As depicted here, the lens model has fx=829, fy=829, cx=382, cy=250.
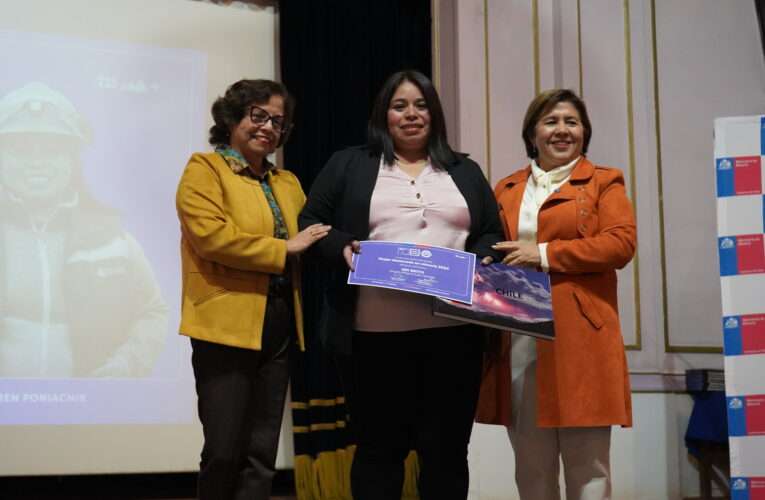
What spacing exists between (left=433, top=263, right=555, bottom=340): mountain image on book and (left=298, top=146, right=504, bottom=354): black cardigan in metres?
0.09

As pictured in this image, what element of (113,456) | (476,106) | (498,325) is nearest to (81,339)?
(113,456)

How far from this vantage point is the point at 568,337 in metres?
2.27

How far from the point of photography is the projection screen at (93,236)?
373 centimetres

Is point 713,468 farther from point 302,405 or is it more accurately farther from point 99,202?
point 99,202

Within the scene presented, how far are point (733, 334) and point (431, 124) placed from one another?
1.76 metres

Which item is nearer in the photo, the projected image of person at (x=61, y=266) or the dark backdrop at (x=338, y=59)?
the projected image of person at (x=61, y=266)

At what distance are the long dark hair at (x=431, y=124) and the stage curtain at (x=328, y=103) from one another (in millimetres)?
1943

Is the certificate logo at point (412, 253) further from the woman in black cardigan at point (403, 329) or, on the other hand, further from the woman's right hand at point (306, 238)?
the woman's right hand at point (306, 238)

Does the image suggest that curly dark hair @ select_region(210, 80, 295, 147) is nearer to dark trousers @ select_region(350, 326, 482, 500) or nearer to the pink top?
the pink top

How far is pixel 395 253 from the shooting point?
6.58ft

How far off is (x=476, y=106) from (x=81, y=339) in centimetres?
215

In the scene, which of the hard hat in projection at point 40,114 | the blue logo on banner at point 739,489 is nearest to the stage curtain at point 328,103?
the hard hat in projection at point 40,114

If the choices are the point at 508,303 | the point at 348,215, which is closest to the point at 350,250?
the point at 348,215

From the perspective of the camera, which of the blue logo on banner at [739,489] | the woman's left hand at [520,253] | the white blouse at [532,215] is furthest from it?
the blue logo on banner at [739,489]
